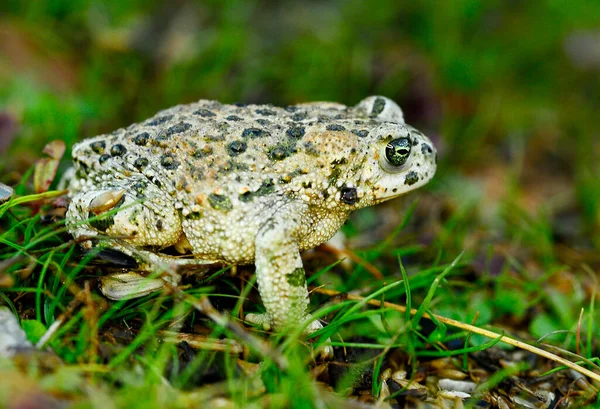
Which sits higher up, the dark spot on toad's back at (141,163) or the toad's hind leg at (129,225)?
the dark spot on toad's back at (141,163)

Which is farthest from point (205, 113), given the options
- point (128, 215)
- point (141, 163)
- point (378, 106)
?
point (378, 106)

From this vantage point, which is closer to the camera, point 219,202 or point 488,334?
point 219,202

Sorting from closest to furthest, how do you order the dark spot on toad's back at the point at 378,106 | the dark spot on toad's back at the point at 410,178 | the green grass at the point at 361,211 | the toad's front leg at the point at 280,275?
the green grass at the point at 361,211
the toad's front leg at the point at 280,275
the dark spot on toad's back at the point at 410,178
the dark spot on toad's back at the point at 378,106

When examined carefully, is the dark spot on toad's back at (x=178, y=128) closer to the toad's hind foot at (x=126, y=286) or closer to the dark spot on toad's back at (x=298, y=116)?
the dark spot on toad's back at (x=298, y=116)

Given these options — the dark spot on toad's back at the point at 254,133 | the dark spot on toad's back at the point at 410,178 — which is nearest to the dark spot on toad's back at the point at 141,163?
the dark spot on toad's back at the point at 254,133

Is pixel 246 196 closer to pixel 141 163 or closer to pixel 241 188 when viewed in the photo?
pixel 241 188

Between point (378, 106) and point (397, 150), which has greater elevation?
point (378, 106)
